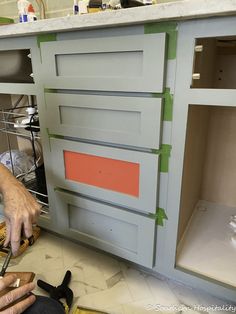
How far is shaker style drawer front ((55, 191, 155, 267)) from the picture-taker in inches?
33.2

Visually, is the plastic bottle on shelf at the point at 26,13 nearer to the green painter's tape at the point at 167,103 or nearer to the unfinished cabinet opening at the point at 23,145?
the unfinished cabinet opening at the point at 23,145

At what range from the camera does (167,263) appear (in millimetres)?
851

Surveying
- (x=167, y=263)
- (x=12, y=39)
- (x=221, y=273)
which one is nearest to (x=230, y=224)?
(x=221, y=273)

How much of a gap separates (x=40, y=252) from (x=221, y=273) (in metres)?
0.75

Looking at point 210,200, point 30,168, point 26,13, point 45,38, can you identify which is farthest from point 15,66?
point 210,200

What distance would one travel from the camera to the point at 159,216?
809 millimetres

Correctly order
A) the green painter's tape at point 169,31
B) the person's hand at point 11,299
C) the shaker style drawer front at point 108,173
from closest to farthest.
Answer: the person's hand at point 11,299, the green painter's tape at point 169,31, the shaker style drawer front at point 108,173

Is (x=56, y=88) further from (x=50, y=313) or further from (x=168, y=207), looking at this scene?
(x=50, y=313)

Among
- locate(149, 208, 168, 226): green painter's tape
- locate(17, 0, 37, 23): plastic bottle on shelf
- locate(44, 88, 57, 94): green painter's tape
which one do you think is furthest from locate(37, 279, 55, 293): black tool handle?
locate(17, 0, 37, 23): plastic bottle on shelf

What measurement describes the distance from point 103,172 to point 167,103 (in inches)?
12.9

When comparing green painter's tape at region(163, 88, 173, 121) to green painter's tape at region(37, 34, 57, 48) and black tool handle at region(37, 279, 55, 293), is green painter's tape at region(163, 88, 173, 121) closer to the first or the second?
green painter's tape at region(37, 34, 57, 48)

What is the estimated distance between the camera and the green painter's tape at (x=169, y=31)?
630 millimetres

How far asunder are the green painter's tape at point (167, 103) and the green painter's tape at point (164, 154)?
84 mm

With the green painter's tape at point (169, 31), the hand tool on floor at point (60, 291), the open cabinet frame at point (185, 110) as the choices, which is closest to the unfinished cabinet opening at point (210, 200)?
the open cabinet frame at point (185, 110)
